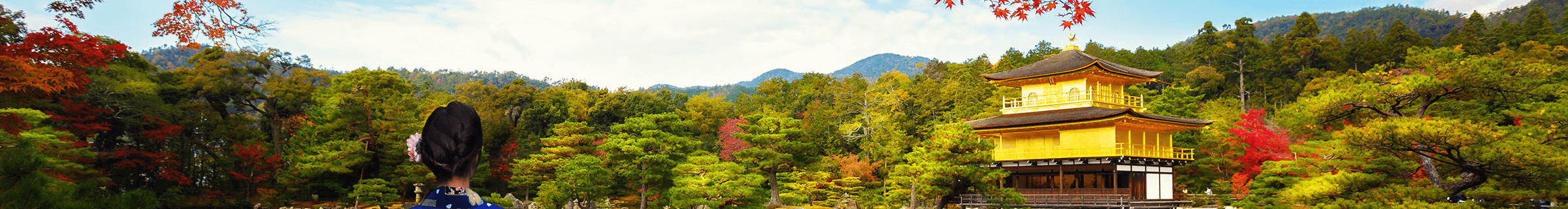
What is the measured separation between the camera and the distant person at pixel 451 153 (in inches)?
97.0

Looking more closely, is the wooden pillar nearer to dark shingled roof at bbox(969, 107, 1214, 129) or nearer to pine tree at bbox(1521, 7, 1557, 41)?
dark shingled roof at bbox(969, 107, 1214, 129)

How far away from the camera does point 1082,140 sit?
884 inches

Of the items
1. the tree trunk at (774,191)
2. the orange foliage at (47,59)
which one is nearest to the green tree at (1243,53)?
the tree trunk at (774,191)

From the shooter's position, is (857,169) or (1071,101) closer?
(1071,101)

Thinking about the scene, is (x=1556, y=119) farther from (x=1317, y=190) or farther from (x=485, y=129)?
(x=485, y=129)

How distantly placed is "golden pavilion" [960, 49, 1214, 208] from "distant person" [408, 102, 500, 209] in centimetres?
1934

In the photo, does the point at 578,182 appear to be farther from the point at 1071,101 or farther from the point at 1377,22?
the point at 1377,22

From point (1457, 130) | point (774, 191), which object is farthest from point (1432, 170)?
point (774, 191)

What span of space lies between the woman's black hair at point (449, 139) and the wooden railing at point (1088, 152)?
20.7 meters

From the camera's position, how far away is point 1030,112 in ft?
79.1

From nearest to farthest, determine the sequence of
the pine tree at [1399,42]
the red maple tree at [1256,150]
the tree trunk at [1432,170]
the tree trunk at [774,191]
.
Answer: the tree trunk at [1432,170], the red maple tree at [1256,150], the tree trunk at [774,191], the pine tree at [1399,42]

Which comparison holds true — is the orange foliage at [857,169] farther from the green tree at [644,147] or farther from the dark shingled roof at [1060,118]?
the green tree at [644,147]

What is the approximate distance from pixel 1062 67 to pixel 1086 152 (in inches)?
105

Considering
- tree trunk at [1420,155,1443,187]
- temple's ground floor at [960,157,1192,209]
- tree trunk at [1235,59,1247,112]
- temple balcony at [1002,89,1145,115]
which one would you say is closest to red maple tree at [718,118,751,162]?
temple balcony at [1002,89,1145,115]
